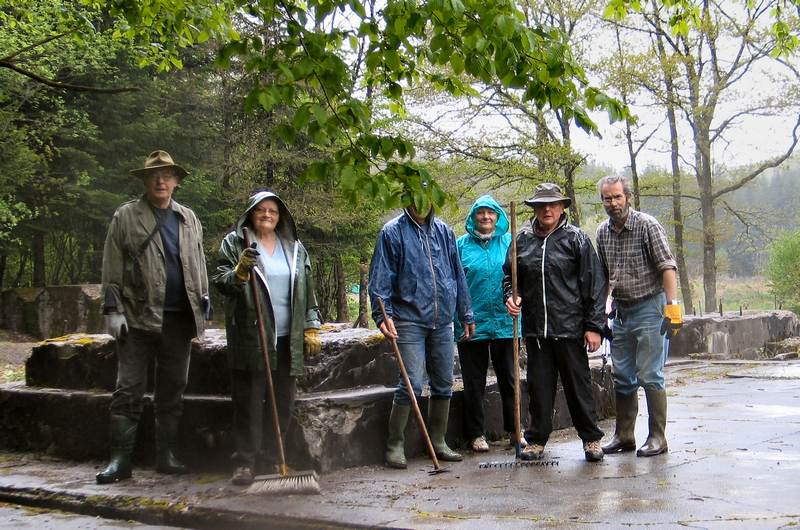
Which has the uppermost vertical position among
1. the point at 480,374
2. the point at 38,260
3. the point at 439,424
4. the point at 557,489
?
the point at 38,260

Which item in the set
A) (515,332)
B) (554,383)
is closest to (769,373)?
(554,383)

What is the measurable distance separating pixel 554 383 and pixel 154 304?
2792 mm

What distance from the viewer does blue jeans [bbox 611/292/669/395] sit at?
19.1ft

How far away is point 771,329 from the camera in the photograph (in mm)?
18250

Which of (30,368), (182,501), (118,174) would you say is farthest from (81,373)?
(118,174)

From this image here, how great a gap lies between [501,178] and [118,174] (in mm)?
10580

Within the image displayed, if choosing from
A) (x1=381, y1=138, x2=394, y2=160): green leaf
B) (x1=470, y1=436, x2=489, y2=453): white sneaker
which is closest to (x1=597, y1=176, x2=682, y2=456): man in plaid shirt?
(x1=470, y1=436, x2=489, y2=453): white sneaker

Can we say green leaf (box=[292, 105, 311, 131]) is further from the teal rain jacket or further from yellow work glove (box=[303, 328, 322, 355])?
the teal rain jacket

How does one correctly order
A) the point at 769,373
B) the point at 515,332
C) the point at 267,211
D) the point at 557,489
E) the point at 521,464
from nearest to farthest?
1. the point at 557,489
2. the point at 267,211
3. the point at 521,464
4. the point at 515,332
5. the point at 769,373

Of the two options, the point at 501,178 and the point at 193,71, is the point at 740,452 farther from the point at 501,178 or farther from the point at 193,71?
the point at 193,71

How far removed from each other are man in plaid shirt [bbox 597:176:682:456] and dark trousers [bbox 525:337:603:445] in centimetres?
37

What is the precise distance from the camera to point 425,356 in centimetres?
604

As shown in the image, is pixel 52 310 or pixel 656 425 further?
pixel 52 310

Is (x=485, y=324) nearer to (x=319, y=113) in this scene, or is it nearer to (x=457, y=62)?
(x=457, y=62)
